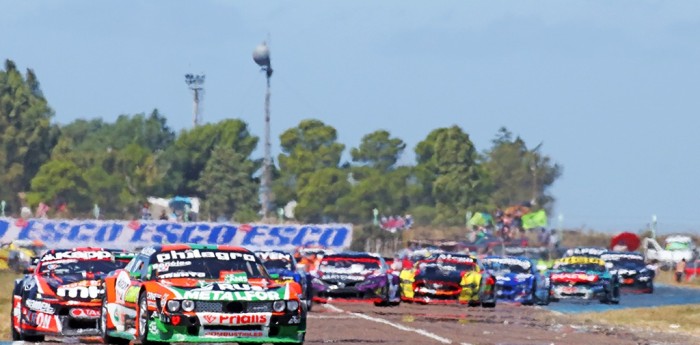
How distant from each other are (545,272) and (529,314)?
641 centimetres

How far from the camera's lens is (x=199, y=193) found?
128m

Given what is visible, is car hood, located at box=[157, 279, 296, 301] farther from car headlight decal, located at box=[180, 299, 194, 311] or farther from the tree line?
the tree line

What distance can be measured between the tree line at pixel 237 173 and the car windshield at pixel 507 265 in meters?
72.2

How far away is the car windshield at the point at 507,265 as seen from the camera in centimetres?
3941

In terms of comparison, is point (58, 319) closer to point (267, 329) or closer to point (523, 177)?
point (267, 329)

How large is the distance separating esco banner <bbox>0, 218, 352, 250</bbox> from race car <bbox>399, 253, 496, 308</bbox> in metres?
29.3

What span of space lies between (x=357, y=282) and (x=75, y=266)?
13.2m

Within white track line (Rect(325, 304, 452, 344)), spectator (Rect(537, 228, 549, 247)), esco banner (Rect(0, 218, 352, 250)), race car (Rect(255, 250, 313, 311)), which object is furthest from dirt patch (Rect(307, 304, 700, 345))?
spectator (Rect(537, 228, 549, 247))

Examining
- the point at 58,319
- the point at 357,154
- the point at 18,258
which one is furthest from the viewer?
the point at 357,154

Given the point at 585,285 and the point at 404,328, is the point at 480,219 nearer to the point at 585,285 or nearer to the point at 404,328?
the point at 585,285

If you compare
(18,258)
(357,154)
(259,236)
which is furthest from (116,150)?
(18,258)

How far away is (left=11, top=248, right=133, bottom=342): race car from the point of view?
21.2m

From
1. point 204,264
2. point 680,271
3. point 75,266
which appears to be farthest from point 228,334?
point 680,271

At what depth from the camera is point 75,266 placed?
2278 cm
